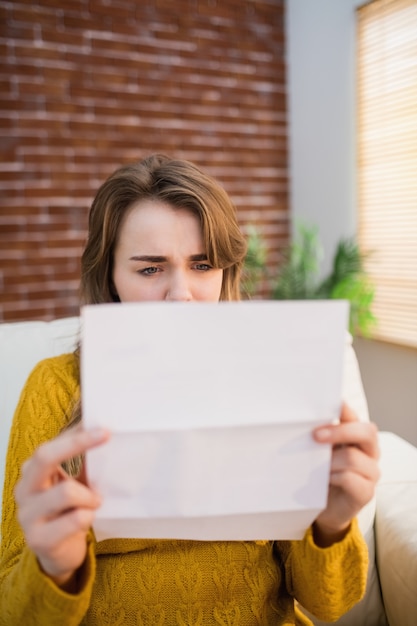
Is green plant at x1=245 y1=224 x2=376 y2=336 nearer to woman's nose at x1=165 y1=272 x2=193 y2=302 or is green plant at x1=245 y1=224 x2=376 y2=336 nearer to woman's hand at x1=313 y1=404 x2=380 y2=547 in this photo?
woman's nose at x1=165 y1=272 x2=193 y2=302

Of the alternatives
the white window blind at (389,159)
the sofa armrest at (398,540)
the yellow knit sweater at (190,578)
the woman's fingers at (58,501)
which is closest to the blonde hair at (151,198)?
the yellow knit sweater at (190,578)

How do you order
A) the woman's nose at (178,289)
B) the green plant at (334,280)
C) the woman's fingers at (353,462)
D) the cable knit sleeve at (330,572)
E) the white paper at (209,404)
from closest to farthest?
1. the white paper at (209,404)
2. the woman's fingers at (353,462)
3. the cable knit sleeve at (330,572)
4. the woman's nose at (178,289)
5. the green plant at (334,280)

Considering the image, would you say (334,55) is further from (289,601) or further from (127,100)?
(289,601)

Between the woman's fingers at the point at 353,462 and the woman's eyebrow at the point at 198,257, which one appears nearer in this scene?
the woman's fingers at the point at 353,462

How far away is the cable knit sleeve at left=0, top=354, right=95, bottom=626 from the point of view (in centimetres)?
70

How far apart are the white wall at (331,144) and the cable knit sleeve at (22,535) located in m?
2.29

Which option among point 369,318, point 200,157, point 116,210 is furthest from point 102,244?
point 200,157

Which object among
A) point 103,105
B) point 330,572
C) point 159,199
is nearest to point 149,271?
point 159,199

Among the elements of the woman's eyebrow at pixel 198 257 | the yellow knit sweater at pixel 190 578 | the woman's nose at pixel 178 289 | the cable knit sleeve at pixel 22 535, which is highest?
the woman's eyebrow at pixel 198 257

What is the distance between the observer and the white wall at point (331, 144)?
10.1 ft

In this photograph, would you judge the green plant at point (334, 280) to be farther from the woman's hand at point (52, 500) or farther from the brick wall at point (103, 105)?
the woman's hand at point (52, 500)

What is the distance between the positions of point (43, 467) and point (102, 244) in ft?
1.91

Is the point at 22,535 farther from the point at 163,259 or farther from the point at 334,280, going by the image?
the point at 334,280

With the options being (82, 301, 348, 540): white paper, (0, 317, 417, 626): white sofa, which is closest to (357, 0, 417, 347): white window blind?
(0, 317, 417, 626): white sofa
